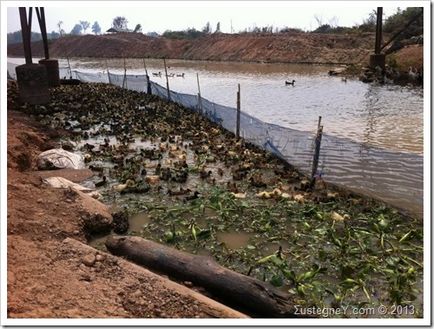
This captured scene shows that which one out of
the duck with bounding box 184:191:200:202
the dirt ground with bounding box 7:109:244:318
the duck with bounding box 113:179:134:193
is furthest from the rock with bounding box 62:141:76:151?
the dirt ground with bounding box 7:109:244:318

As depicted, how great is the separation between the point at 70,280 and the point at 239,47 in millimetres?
57358

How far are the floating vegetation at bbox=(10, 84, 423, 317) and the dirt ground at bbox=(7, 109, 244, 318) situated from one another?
1.20 m

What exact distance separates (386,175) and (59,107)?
1272 cm

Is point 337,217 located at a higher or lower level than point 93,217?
lower

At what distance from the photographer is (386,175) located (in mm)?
8406

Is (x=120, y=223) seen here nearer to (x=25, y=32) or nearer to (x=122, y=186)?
(x=122, y=186)

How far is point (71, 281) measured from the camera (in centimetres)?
413

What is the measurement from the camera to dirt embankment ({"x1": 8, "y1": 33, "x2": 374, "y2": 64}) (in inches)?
1815

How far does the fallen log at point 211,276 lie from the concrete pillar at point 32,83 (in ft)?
37.3

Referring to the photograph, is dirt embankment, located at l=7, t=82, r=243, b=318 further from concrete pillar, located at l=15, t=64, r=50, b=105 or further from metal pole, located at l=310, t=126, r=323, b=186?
concrete pillar, located at l=15, t=64, r=50, b=105

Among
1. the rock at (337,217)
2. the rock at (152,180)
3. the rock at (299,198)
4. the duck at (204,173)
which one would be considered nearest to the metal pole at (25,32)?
the rock at (152,180)

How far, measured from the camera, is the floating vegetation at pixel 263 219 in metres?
4.88

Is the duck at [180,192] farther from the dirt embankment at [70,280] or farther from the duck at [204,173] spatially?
the dirt embankment at [70,280]

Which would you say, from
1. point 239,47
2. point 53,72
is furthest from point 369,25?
point 53,72
